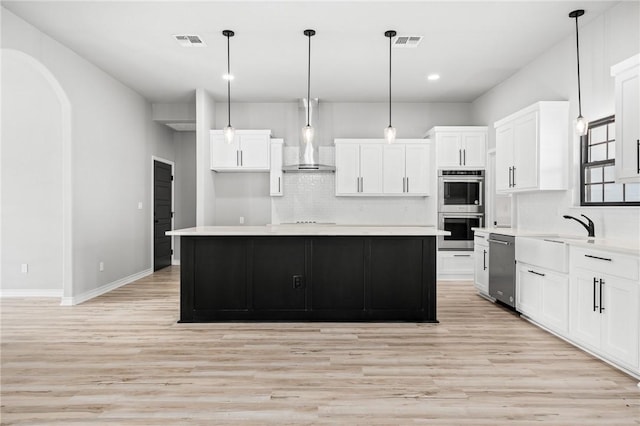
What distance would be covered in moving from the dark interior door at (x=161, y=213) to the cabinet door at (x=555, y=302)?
6.23 metres

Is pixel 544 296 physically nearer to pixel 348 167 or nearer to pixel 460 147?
pixel 460 147

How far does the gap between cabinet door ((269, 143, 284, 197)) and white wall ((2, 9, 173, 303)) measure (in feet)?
7.12

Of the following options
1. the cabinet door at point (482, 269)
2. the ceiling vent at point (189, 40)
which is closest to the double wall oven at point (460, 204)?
the cabinet door at point (482, 269)

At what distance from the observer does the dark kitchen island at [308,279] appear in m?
4.17

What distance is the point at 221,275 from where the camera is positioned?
4176mm

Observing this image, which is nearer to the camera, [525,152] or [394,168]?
[525,152]

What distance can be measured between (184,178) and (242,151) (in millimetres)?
2241

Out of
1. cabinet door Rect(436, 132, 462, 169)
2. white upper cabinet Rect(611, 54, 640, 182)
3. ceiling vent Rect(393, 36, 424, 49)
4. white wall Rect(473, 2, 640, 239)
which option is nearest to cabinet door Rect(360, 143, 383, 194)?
cabinet door Rect(436, 132, 462, 169)

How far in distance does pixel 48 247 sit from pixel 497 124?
242 inches

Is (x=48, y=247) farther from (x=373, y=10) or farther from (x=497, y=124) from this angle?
(x=497, y=124)

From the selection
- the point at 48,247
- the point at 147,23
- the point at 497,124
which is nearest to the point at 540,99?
the point at 497,124

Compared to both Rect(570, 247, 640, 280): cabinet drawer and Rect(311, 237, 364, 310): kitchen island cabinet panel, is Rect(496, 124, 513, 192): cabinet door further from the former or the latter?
Rect(311, 237, 364, 310): kitchen island cabinet panel

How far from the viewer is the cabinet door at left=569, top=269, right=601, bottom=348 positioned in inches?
123

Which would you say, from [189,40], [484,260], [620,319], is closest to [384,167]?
[484,260]
